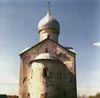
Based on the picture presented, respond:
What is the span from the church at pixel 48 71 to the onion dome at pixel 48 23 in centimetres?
117

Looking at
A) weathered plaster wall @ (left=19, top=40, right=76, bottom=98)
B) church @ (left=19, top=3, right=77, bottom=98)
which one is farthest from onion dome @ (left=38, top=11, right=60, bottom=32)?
weathered plaster wall @ (left=19, top=40, right=76, bottom=98)

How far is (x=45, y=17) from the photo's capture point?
31469mm

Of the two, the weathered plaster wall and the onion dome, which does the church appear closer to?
the weathered plaster wall

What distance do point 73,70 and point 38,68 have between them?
424cm

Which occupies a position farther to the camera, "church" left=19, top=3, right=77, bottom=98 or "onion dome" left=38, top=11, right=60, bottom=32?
"onion dome" left=38, top=11, right=60, bottom=32

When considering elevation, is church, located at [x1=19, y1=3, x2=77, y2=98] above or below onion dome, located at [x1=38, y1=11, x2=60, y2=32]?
below

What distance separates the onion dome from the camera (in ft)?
98.9

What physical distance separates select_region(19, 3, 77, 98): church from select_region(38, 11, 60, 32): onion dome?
1.17 meters

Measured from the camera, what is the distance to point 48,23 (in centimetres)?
3028

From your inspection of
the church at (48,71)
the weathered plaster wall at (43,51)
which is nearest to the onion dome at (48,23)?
the church at (48,71)

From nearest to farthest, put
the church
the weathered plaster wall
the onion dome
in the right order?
the church → the weathered plaster wall → the onion dome

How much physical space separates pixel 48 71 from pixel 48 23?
337 inches

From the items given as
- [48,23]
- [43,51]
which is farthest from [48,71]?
[48,23]

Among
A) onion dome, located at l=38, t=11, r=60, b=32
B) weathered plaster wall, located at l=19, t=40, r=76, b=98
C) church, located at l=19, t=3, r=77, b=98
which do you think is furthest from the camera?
onion dome, located at l=38, t=11, r=60, b=32
